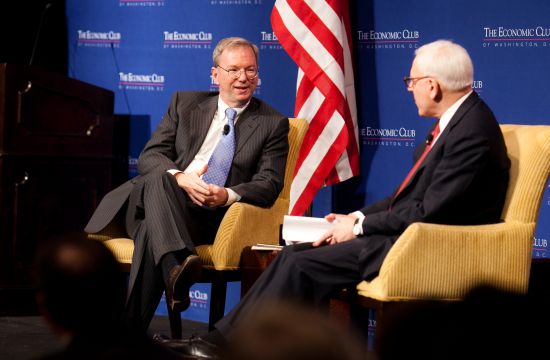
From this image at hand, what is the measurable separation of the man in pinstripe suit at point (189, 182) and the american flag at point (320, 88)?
0.48 metres

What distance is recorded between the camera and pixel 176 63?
5.96 meters

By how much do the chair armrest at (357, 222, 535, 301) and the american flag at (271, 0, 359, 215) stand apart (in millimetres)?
1598

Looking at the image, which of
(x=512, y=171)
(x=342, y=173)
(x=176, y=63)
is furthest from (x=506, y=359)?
(x=176, y=63)

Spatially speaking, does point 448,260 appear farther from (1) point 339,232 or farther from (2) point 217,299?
(2) point 217,299

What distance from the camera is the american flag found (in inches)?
201

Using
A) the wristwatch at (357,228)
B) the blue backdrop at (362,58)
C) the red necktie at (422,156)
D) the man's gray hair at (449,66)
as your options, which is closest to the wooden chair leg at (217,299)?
the wristwatch at (357,228)

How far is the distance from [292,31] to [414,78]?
1.50m

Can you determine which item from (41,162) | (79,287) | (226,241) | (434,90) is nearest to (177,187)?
(226,241)

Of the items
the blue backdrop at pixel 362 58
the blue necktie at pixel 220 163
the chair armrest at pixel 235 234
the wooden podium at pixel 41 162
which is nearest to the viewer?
the chair armrest at pixel 235 234

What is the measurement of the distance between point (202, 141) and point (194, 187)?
19.1 inches

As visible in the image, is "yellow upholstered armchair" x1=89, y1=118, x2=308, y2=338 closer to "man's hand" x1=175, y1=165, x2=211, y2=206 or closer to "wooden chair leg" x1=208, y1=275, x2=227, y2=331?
"wooden chair leg" x1=208, y1=275, x2=227, y2=331

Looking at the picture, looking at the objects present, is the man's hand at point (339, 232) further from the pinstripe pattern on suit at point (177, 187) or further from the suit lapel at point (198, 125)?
the suit lapel at point (198, 125)

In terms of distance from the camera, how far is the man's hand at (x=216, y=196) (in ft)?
14.0

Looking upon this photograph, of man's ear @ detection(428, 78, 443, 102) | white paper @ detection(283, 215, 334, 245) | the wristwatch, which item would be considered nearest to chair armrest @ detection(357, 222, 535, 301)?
the wristwatch
